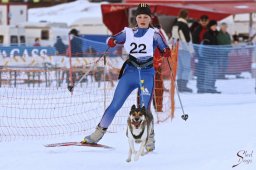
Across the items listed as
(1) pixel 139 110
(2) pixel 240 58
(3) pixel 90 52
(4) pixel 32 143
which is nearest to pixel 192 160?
(1) pixel 139 110

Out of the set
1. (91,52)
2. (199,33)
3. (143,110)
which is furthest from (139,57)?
(91,52)

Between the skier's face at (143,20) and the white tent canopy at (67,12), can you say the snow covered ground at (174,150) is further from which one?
the white tent canopy at (67,12)

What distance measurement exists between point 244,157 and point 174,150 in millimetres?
1160

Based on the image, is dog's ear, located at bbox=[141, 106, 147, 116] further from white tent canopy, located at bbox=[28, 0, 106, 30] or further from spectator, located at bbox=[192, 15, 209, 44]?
white tent canopy, located at bbox=[28, 0, 106, 30]

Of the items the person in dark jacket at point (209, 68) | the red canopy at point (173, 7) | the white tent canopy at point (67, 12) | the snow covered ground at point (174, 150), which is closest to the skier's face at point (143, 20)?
the snow covered ground at point (174, 150)

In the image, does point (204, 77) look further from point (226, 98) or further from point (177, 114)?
point (177, 114)

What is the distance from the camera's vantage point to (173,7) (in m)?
18.3

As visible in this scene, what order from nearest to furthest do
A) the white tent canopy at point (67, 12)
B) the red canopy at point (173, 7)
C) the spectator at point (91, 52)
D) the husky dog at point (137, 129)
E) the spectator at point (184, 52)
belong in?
the husky dog at point (137, 129)
the spectator at point (184, 52)
the spectator at point (91, 52)
the red canopy at point (173, 7)
the white tent canopy at point (67, 12)

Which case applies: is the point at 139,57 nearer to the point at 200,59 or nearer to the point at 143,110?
the point at 143,110

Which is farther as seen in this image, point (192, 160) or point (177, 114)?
point (177, 114)

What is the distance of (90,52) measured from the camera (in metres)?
17.0

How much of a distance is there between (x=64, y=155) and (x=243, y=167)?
1839 millimetres

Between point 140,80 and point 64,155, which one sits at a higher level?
point 140,80

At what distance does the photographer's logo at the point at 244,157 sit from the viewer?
20.0 feet
